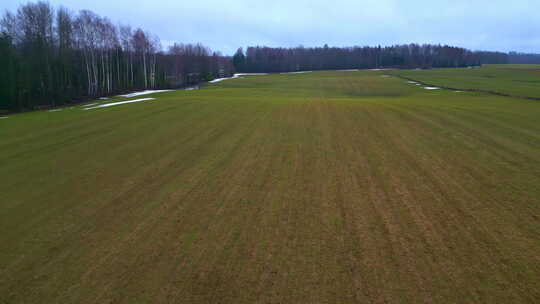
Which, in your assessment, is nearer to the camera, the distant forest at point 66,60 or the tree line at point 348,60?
the distant forest at point 66,60

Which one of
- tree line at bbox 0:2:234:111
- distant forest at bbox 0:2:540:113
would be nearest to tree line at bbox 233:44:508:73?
distant forest at bbox 0:2:540:113

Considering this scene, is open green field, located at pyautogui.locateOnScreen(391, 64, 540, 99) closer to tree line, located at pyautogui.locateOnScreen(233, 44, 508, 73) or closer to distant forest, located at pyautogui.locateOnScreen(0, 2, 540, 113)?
distant forest, located at pyautogui.locateOnScreen(0, 2, 540, 113)

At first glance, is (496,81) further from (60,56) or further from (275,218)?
(60,56)

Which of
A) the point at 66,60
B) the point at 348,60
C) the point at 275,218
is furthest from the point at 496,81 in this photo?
the point at 348,60

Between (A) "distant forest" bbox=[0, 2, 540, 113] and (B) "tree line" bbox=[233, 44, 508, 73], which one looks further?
(B) "tree line" bbox=[233, 44, 508, 73]

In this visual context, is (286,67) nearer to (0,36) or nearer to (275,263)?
(0,36)

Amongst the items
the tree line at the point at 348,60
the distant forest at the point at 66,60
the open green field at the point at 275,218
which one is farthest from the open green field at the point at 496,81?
the tree line at the point at 348,60

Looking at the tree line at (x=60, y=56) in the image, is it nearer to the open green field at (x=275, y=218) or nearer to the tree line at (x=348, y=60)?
the open green field at (x=275, y=218)
